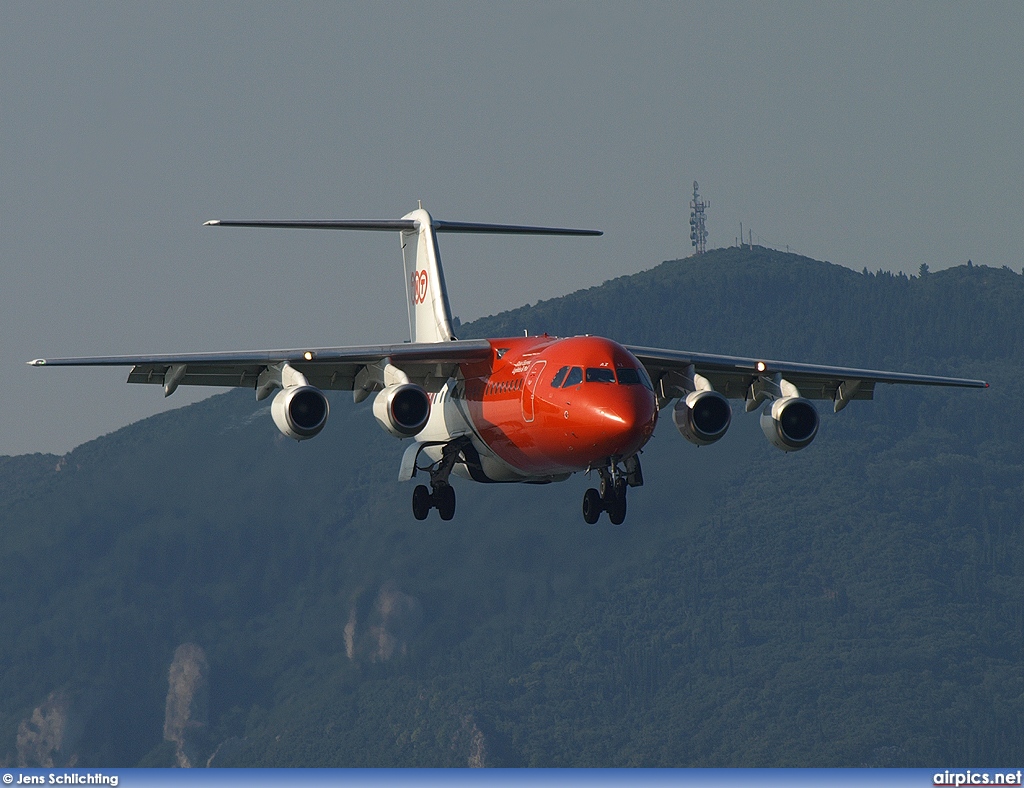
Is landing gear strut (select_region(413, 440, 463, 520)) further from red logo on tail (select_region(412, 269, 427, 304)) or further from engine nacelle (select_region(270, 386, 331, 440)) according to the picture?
red logo on tail (select_region(412, 269, 427, 304))

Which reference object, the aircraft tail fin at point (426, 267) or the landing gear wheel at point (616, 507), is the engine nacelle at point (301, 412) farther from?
the aircraft tail fin at point (426, 267)

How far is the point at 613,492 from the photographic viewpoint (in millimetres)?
32094

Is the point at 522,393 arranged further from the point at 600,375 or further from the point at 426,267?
the point at 426,267

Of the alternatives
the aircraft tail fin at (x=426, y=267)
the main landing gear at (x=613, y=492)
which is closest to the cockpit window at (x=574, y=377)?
the main landing gear at (x=613, y=492)

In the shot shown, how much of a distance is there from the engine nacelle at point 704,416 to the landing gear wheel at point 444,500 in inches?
212

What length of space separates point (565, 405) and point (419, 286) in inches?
476

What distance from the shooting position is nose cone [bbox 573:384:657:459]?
28.3m

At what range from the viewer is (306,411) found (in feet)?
100

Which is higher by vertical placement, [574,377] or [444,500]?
[574,377]

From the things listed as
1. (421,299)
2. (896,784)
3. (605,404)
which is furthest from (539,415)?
(896,784)

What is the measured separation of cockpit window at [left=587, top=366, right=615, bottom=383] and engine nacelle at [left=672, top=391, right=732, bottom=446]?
3.66m

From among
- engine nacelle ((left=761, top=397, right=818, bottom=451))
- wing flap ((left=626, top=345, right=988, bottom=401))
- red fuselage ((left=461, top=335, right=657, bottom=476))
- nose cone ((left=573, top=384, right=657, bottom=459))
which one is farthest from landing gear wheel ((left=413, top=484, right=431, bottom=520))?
engine nacelle ((left=761, top=397, right=818, bottom=451))

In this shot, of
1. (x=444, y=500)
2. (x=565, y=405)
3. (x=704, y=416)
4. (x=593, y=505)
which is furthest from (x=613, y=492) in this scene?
(x=444, y=500)

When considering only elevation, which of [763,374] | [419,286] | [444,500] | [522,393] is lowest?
[444,500]
